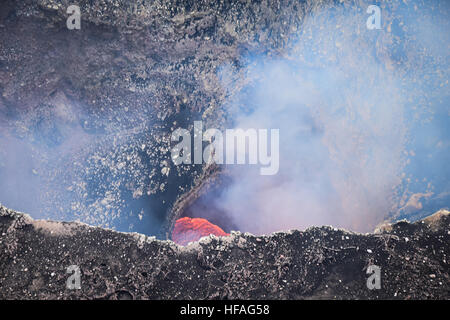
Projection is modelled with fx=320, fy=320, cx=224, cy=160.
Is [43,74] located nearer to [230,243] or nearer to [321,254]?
[230,243]

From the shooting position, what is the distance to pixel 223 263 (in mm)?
2441

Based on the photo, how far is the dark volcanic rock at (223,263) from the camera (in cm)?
230

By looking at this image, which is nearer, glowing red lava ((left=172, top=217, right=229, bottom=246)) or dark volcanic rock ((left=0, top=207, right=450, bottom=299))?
dark volcanic rock ((left=0, top=207, right=450, bottom=299))

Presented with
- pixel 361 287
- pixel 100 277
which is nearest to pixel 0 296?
pixel 100 277

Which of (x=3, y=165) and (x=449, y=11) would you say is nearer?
(x=3, y=165)

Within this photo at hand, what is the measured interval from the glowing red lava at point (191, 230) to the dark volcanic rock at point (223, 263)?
133cm

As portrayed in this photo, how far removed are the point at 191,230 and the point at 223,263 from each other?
5.06ft

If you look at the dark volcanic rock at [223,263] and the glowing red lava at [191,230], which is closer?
the dark volcanic rock at [223,263]

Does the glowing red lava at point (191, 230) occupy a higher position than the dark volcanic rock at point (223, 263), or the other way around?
the glowing red lava at point (191, 230)

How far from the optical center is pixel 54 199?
11.3 feet

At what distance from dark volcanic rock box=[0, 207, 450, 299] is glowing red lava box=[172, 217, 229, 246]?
4.37 ft

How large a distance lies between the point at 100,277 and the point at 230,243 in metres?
0.99

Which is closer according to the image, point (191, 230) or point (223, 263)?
point (223, 263)

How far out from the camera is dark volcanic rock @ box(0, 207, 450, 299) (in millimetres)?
2299
